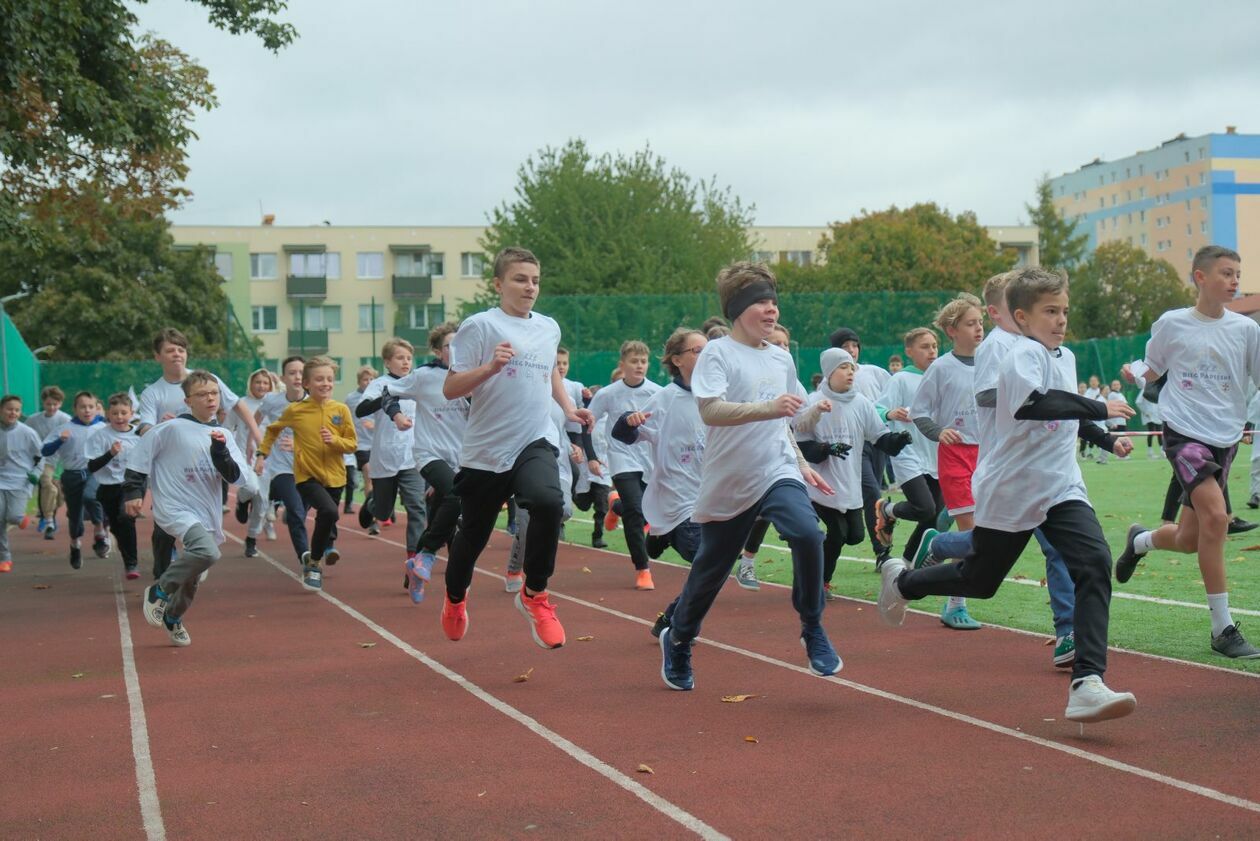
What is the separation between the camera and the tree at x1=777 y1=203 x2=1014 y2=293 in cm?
6700

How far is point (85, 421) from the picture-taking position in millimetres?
16562

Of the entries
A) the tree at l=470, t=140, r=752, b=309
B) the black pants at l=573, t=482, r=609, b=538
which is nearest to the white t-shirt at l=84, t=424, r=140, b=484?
the black pants at l=573, t=482, r=609, b=538

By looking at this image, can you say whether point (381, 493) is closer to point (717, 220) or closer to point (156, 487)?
point (156, 487)

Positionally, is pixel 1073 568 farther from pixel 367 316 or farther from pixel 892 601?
pixel 367 316

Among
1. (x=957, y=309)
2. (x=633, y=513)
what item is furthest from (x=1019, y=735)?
(x=633, y=513)

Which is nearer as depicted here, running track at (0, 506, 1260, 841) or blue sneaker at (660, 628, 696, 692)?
running track at (0, 506, 1260, 841)

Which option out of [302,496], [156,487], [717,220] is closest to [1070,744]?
[156,487]

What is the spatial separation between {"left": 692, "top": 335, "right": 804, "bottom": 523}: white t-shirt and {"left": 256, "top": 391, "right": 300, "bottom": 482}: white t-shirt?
20.8 ft

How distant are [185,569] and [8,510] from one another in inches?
280

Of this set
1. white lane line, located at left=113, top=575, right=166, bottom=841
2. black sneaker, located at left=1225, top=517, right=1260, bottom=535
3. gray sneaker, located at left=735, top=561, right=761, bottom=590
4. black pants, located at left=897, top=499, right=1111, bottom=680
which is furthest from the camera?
black sneaker, located at left=1225, top=517, right=1260, bottom=535

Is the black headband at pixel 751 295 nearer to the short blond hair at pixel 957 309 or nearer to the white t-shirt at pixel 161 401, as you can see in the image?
the short blond hair at pixel 957 309

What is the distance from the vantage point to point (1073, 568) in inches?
229

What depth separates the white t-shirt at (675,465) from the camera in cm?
934

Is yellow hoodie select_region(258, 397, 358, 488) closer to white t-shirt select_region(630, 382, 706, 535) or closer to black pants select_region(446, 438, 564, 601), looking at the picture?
white t-shirt select_region(630, 382, 706, 535)
